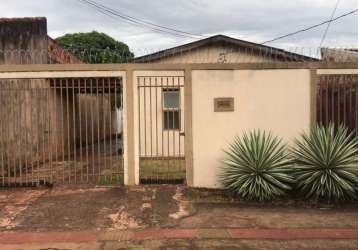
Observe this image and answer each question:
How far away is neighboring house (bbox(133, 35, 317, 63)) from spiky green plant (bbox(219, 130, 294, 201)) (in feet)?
24.3

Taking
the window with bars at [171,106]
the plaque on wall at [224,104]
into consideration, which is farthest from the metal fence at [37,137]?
the window with bars at [171,106]

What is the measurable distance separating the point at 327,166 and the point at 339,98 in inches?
70.4

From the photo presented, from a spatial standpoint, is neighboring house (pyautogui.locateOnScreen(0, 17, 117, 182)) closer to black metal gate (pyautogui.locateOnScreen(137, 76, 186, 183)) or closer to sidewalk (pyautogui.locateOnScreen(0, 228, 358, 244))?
black metal gate (pyautogui.locateOnScreen(137, 76, 186, 183))

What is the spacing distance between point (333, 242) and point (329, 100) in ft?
13.2

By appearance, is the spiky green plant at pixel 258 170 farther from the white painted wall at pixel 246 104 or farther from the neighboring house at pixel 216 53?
the neighboring house at pixel 216 53

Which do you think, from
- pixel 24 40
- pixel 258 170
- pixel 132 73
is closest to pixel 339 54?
pixel 258 170

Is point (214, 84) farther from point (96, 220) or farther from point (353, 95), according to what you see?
point (96, 220)

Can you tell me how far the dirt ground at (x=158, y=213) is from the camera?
6.03 metres

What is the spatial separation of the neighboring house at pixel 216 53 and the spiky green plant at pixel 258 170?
7418 millimetres

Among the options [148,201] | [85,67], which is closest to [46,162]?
[85,67]

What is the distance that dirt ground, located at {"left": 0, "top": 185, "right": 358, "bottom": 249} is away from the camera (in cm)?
603

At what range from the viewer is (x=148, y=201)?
820 centimetres

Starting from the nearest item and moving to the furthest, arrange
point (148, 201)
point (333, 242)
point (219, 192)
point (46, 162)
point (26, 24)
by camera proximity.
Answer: point (333, 242), point (148, 201), point (219, 192), point (26, 24), point (46, 162)

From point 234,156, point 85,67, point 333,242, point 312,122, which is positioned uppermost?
point 85,67
